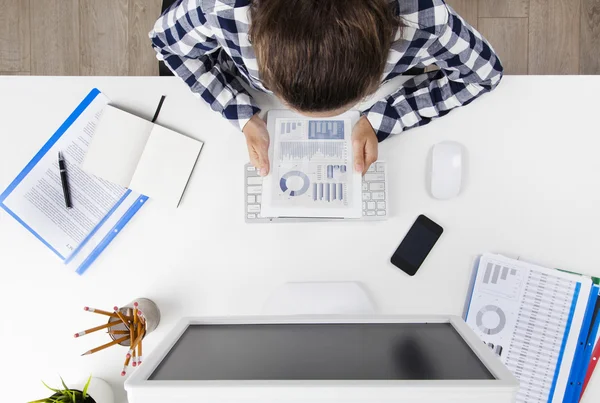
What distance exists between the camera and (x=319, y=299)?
2.73 ft

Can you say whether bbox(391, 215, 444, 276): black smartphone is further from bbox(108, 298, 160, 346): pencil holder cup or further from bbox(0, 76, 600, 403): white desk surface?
bbox(108, 298, 160, 346): pencil holder cup

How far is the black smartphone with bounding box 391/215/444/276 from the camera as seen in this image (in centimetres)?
85

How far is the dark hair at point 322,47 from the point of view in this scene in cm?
53

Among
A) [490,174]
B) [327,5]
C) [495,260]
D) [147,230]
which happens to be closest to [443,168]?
[490,174]

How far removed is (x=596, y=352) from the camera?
0.83m

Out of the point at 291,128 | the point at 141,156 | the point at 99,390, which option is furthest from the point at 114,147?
the point at 99,390

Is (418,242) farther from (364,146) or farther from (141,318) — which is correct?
(141,318)

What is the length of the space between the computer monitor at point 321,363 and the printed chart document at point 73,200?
1.22 feet

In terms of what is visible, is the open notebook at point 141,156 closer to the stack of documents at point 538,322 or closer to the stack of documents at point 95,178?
the stack of documents at point 95,178

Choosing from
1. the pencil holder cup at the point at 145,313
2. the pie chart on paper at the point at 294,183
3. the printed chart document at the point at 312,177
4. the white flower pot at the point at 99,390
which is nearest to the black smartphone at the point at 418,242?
the printed chart document at the point at 312,177

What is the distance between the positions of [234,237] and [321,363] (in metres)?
0.39

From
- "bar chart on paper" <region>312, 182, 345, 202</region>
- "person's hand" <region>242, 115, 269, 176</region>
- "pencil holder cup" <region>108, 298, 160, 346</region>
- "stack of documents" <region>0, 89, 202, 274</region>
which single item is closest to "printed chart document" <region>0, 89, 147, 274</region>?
"stack of documents" <region>0, 89, 202, 274</region>

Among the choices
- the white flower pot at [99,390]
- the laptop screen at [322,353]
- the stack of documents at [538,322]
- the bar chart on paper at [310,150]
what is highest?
the bar chart on paper at [310,150]

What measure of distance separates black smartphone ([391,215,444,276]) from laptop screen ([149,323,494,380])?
262mm
